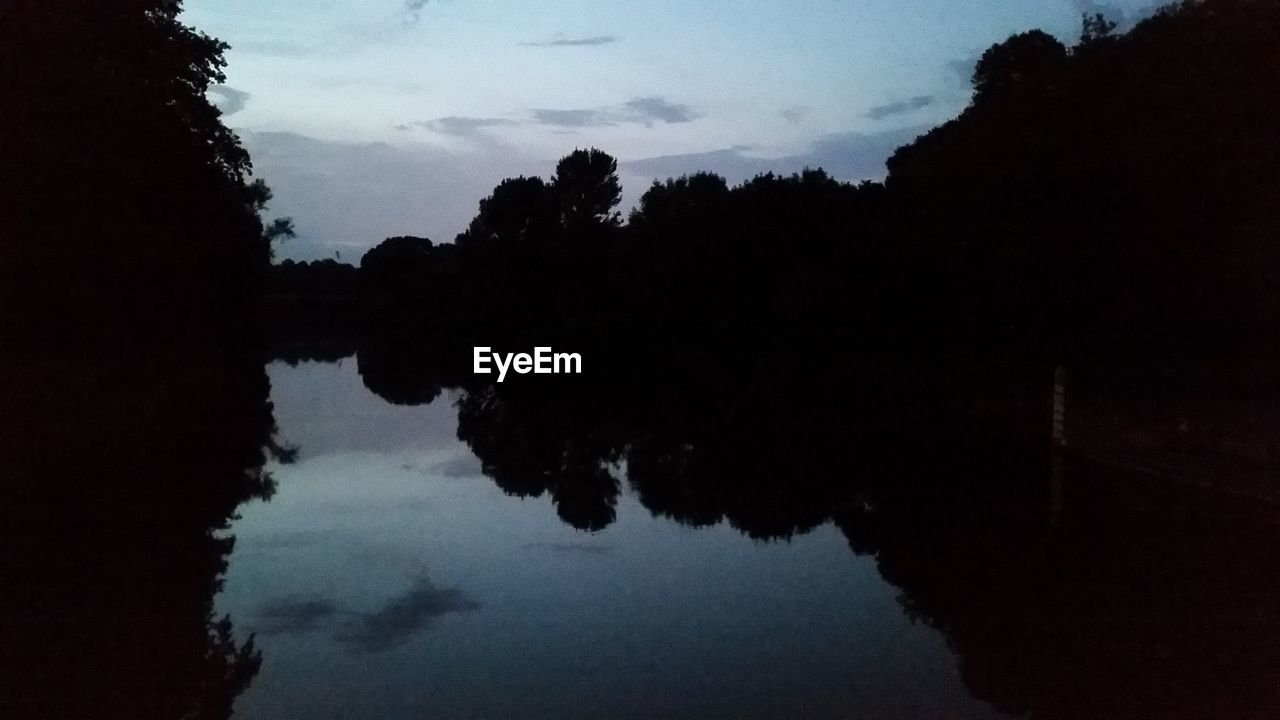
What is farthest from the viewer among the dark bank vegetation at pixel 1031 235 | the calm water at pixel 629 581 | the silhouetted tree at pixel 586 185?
the silhouetted tree at pixel 586 185

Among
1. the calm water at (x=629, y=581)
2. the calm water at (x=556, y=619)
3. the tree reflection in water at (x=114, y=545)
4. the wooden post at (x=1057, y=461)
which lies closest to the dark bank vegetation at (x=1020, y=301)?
the wooden post at (x=1057, y=461)

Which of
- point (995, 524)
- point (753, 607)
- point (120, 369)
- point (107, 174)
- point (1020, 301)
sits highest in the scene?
point (107, 174)

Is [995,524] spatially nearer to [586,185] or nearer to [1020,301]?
[1020,301]

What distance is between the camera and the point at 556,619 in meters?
10.9

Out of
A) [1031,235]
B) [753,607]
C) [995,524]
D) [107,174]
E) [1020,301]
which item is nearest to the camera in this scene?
[753,607]

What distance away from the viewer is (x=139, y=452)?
23.3 m

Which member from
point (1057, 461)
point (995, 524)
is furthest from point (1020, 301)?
point (995, 524)

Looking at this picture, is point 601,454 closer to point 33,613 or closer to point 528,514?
point 528,514

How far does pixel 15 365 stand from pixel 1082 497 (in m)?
24.7

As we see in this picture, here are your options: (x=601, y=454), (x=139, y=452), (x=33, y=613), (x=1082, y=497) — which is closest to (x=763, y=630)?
(x=33, y=613)

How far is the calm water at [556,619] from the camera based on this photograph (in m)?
8.48

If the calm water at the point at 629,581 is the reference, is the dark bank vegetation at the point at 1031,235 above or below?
above

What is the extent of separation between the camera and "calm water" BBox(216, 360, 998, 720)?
27.8 feet

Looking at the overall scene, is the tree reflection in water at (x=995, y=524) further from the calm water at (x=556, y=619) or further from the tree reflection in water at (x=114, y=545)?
the tree reflection in water at (x=114, y=545)
